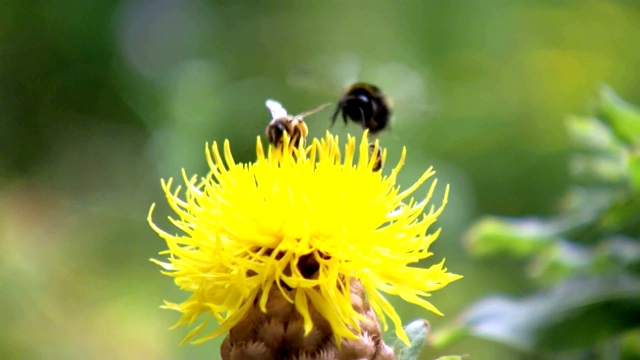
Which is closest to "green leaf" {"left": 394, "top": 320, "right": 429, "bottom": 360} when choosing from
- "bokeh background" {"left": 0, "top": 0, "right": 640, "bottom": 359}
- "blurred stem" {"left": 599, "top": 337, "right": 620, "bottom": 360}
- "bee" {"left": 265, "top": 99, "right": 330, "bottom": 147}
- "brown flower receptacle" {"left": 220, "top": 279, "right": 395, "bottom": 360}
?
"brown flower receptacle" {"left": 220, "top": 279, "right": 395, "bottom": 360}

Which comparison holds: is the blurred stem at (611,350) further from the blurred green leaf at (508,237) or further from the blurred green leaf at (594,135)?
the blurred green leaf at (594,135)

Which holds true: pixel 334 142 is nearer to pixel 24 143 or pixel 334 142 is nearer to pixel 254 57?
pixel 254 57

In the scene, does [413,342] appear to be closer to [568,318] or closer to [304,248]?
[304,248]

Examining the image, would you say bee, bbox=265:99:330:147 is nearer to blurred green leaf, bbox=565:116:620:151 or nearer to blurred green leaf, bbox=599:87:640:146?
blurred green leaf, bbox=599:87:640:146

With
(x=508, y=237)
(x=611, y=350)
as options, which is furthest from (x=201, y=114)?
(x=611, y=350)

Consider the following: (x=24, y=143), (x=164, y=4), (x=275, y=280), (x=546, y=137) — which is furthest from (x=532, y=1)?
(x=275, y=280)
